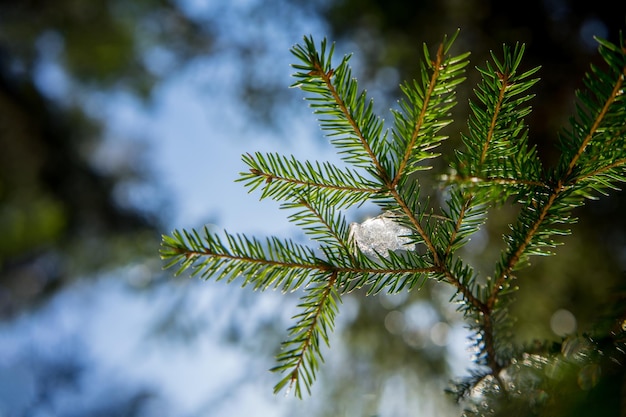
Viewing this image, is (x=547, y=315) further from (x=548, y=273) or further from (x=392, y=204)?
(x=392, y=204)

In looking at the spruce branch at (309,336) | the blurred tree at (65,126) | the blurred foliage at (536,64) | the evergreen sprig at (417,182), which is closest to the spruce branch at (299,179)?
the evergreen sprig at (417,182)

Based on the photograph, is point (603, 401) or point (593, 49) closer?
point (603, 401)

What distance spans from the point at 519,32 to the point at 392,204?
134 centimetres

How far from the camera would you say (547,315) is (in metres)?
1.92

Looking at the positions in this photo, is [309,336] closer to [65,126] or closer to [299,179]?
[299,179]

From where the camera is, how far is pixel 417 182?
0.63 metres

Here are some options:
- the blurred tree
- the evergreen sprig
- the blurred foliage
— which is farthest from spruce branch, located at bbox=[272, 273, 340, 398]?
the blurred tree

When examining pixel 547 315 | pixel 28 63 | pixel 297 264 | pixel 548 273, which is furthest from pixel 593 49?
pixel 28 63

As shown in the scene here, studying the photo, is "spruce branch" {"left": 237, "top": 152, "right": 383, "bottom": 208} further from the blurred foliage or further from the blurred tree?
the blurred tree

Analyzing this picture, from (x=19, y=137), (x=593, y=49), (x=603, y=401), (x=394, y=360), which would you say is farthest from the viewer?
→ (x=19, y=137)

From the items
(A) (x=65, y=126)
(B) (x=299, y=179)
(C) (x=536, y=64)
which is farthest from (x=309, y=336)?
(A) (x=65, y=126)

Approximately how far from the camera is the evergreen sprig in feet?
1.78

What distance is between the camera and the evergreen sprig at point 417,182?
54cm

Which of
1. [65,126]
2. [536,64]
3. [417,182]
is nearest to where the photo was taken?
[417,182]
